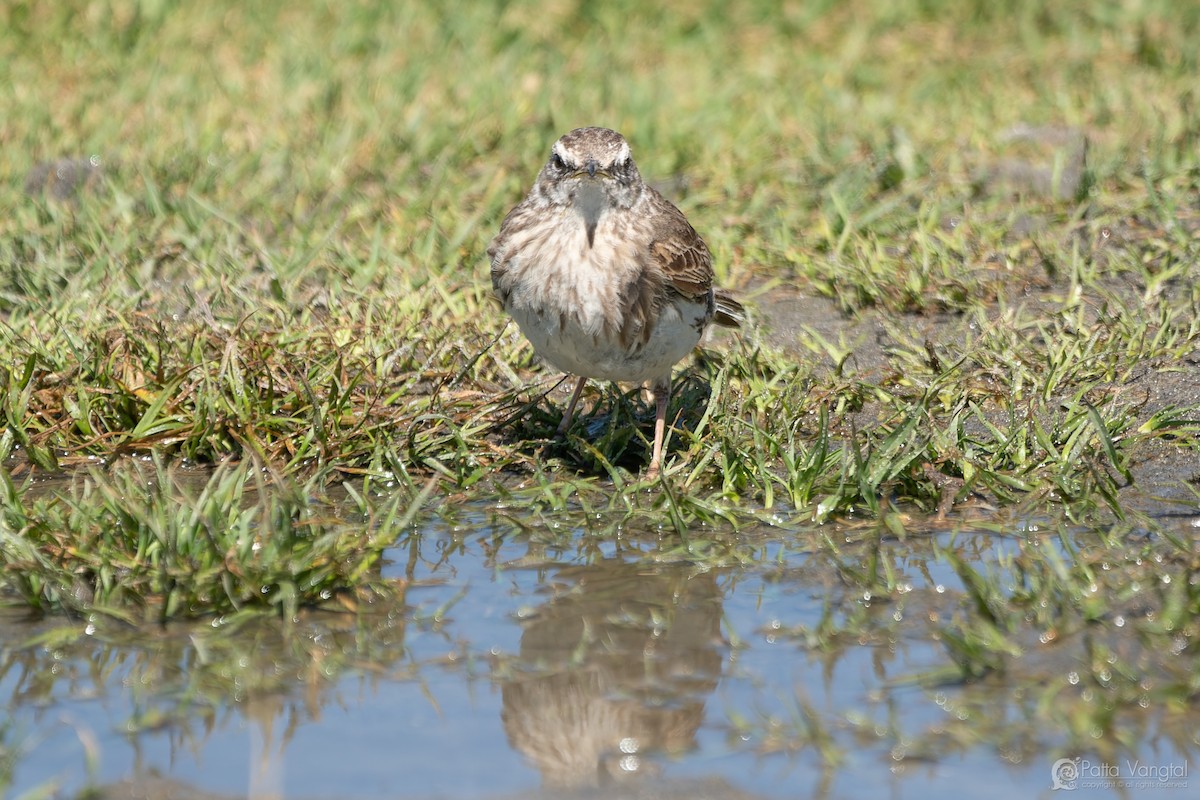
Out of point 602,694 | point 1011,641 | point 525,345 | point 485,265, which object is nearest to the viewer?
point 602,694

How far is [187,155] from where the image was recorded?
342 inches

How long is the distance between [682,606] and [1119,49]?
7.56 metres

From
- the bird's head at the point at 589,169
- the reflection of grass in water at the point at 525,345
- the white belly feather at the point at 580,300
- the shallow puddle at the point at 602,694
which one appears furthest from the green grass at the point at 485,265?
the bird's head at the point at 589,169

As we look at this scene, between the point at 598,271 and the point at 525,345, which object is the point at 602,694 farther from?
the point at 525,345

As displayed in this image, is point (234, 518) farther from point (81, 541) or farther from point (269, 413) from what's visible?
point (269, 413)

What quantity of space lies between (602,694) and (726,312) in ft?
8.87

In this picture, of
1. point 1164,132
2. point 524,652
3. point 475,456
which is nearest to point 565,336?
point 475,456

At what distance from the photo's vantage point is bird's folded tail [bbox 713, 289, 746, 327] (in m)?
6.51

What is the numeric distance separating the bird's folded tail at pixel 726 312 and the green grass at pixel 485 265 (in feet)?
0.71

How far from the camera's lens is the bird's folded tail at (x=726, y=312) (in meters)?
6.51

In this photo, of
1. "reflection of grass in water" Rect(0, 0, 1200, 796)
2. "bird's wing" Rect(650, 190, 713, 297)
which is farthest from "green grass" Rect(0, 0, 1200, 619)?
"bird's wing" Rect(650, 190, 713, 297)

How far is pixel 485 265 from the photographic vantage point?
25.5 feet

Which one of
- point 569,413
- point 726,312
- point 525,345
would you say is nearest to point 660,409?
point 569,413

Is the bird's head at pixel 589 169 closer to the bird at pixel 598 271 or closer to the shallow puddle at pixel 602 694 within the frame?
the bird at pixel 598 271
